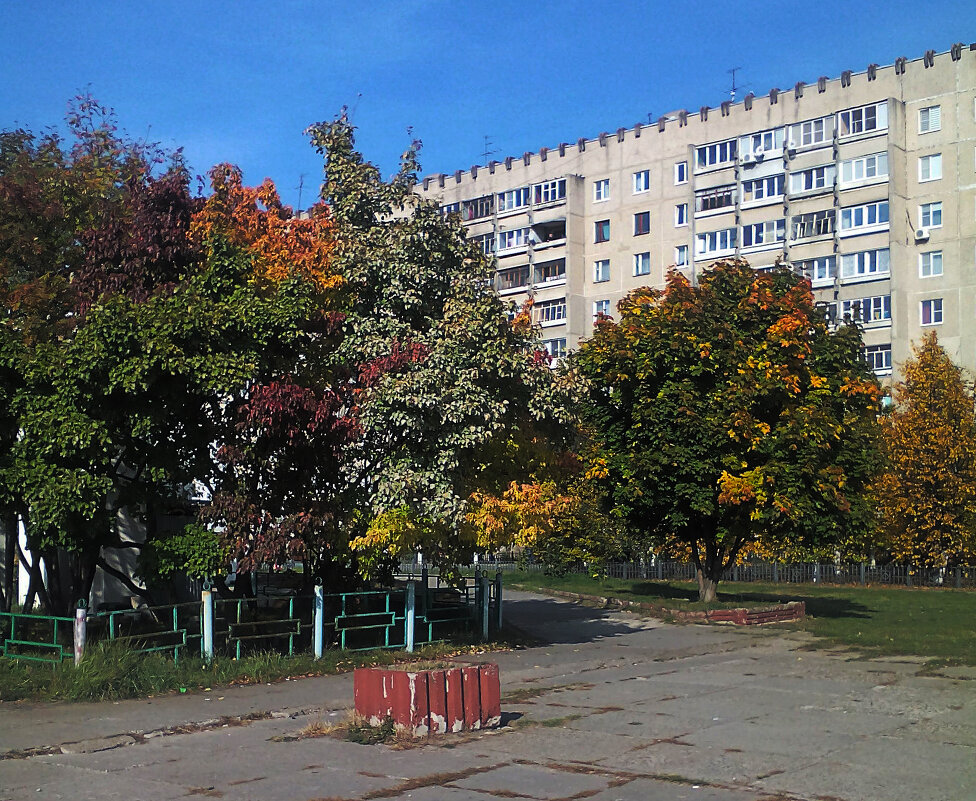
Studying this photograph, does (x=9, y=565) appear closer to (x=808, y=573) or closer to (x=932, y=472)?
(x=808, y=573)

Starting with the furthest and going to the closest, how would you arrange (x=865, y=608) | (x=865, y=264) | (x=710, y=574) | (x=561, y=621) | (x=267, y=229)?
(x=865, y=264)
(x=865, y=608)
(x=710, y=574)
(x=561, y=621)
(x=267, y=229)

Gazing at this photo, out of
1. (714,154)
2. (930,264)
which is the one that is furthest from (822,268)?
(714,154)

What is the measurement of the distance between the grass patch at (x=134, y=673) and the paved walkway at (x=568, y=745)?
Result: 50 cm

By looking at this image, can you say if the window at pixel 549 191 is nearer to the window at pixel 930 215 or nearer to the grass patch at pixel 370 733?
the window at pixel 930 215

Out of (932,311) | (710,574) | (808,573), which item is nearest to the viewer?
(710,574)

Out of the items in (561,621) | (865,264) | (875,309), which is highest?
(865,264)

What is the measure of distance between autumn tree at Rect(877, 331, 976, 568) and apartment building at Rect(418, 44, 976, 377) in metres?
8.36

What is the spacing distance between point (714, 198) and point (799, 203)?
5.52m

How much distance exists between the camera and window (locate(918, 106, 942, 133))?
197ft

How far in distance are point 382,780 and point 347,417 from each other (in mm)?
9215

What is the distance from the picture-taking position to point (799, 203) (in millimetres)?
64000

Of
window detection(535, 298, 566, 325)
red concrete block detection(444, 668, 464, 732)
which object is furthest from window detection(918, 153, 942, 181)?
red concrete block detection(444, 668, 464, 732)

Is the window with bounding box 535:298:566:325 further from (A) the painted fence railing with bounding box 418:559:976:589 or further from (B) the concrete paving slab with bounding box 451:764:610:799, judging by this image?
(B) the concrete paving slab with bounding box 451:764:610:799

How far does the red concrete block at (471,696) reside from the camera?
40.0 ft
